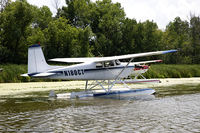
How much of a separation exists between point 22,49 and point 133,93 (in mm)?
20631

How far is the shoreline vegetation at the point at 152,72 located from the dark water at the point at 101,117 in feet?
29.0

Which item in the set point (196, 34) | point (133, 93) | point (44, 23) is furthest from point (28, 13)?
point (196, 34)

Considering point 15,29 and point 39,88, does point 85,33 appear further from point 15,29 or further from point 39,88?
point 39,88

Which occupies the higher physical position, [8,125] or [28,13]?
[28,13]

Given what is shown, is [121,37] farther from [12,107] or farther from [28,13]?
[12,107]

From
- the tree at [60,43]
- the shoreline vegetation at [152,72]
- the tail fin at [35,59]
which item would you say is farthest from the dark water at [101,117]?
the tree at [60,43]

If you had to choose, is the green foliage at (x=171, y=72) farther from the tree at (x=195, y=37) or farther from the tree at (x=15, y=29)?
the tree at (x=195, y=37)

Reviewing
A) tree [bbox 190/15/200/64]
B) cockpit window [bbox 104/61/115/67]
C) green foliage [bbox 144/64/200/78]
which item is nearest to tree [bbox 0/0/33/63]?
green foliage [bbox 144/64/200/78]

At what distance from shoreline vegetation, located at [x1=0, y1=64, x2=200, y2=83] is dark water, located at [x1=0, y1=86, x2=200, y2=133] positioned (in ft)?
29.0

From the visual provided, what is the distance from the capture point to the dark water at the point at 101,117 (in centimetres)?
627

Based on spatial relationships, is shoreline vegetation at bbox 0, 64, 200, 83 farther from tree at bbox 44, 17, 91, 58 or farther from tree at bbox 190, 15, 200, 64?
tree at bbox 190, 15, 200, 64

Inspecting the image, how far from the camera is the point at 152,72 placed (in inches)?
946

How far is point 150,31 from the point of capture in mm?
43906

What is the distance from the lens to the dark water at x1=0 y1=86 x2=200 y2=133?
627 centimetres
